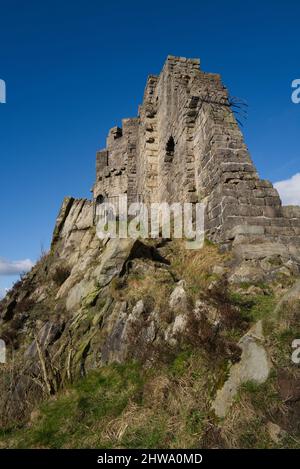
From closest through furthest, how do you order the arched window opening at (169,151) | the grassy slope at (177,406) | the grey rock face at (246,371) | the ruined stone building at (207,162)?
the grassy slope at (177,406)
the grey rock face at (246,371)
the ruined stone building at (207,162)
the arched window opening at (169,151)

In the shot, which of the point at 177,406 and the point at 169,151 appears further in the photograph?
the point at 169,151

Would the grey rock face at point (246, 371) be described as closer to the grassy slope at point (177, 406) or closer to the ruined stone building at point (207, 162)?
the grassy slope at point (177, 406)

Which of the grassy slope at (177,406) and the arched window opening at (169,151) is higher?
the arched window opening at (169,151)

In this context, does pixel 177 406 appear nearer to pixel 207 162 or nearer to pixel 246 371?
pixel 246 371

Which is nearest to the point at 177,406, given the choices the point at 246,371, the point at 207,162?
the point at 246,371

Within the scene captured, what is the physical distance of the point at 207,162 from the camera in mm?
8805

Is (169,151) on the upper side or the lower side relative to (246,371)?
upper

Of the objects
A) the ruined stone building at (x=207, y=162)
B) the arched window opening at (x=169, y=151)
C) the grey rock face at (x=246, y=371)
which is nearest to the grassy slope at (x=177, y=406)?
the grey rock face at (x=246, y=371)

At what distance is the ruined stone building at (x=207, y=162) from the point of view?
7.57 metres

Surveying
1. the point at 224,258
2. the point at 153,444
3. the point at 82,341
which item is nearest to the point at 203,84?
the point at 224,258

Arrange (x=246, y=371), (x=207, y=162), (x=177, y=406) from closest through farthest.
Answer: (x=246, y=371) → (x=177, y=406) → (x=207, y=162)

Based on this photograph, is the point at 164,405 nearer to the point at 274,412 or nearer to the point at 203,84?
the point at 274,412
